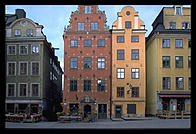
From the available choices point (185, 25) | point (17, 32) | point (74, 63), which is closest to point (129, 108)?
point (74, 63)

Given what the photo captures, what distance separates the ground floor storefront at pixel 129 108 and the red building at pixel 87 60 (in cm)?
107

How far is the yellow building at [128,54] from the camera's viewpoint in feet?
107

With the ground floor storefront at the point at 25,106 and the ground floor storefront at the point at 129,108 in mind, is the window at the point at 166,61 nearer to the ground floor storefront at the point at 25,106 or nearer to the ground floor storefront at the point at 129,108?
the ground floor storefront at the point at 129,108

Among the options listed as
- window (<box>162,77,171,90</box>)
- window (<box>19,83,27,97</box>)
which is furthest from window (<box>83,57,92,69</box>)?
window (<box>162,77,171,90</box>)

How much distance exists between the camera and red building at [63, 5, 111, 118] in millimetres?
32469

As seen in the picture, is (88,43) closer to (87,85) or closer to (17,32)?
(87,85)

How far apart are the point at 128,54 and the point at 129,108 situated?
6.29 meters

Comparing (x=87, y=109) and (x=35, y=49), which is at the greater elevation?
(x=35, y=49)

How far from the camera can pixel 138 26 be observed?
108 ft

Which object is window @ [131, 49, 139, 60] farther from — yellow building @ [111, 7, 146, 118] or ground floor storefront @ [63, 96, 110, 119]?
ground floor storefront @ [63, 96, 110, 119]

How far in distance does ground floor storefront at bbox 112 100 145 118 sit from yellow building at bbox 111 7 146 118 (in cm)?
93

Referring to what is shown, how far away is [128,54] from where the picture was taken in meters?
33.0
